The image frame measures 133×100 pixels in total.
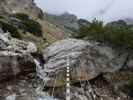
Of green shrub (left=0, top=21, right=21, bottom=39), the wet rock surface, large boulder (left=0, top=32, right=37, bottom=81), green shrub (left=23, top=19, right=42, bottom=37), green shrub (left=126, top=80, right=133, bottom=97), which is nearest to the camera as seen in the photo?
the wet rock surface

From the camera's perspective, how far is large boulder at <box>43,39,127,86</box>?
19.2 metres

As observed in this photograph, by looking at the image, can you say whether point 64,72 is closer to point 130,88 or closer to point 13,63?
point 13,63

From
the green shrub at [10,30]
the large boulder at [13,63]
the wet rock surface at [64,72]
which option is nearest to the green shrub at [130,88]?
the wet rock surface at [64,72]

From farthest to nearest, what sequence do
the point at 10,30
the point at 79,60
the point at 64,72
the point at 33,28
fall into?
the point at 33,28, the point at 10,30, the point at 79,60, the point at 64,72

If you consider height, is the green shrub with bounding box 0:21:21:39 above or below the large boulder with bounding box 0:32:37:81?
above

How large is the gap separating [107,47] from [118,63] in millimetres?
1462

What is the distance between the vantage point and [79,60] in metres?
20.0

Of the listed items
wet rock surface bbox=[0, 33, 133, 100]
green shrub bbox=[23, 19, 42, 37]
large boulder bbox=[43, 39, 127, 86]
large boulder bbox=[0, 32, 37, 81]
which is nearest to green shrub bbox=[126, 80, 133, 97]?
wet rock surface bbox=[0, 33, 133, 100]

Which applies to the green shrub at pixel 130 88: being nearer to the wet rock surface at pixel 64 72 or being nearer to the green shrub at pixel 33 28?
the wet rock surface at pixel 64 72

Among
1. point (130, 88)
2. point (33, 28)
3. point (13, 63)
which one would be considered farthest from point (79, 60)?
point (33, 28)

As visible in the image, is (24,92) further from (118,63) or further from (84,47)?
(118,63)

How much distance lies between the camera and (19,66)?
1861 centimetres

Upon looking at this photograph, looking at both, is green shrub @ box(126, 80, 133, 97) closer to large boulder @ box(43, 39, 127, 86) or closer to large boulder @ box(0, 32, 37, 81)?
large boulder @ box(43, 39, 127, 86)

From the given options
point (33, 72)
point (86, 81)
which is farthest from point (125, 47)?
point (33, 72)
